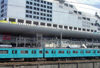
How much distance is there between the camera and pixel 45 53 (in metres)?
33.7

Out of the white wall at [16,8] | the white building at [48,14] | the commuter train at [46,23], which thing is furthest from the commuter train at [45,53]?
the white wall at [16,8]

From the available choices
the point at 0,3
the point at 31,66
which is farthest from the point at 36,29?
the point at 0,3

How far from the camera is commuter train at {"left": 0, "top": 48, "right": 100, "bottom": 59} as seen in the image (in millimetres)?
30031

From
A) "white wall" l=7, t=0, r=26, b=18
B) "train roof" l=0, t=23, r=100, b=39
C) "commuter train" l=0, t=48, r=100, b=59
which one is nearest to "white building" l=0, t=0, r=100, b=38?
"white wall" l=7, t=0, r=26, b=18

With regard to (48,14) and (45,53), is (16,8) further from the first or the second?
(45,53)

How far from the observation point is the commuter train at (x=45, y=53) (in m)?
30.0

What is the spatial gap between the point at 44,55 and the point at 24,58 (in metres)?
4.03

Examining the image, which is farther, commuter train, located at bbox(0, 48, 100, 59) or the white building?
the white building

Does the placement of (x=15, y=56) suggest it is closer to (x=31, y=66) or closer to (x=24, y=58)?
(x=24, y=58)

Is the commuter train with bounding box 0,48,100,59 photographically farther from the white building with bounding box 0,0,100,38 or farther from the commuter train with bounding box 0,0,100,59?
the white building with bounding box 0,0,100,38

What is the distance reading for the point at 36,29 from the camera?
2311 inches

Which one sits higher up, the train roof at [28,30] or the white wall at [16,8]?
the white wall at [16,8]

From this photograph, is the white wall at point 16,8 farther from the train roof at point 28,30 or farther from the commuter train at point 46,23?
the train roof at point 28,30

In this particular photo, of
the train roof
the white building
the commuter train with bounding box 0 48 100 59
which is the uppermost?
the white building
